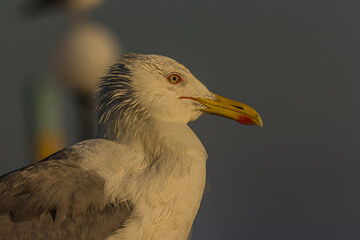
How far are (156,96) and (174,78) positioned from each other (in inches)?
12.4

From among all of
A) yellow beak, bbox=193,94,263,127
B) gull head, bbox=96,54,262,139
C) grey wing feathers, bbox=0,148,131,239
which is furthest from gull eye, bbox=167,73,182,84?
grey wing feathers, bbox=0,148,131,239

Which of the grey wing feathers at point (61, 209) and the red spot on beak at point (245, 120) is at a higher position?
the red spot on beak at point (245, 120)

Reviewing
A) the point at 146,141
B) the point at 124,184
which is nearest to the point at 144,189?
the point at 124,184

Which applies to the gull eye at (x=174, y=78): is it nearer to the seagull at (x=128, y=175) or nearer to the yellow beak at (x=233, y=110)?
the seagull at (x=128, y=175)

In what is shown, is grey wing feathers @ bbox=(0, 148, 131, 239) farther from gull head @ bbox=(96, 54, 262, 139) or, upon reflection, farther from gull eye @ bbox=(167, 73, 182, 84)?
gull eye @ bbox=(167, 73, 182, 84)

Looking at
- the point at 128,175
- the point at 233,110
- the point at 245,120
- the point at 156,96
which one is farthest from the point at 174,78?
the point at 128,175

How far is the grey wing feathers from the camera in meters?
4.40

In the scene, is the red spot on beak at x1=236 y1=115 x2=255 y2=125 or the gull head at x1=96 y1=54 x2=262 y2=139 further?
the red spot on beak at x1=236 y1=115 x2=255 y2=125

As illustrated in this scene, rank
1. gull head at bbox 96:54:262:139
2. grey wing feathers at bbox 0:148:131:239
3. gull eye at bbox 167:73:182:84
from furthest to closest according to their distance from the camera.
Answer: gull eye at bbox 167:73:182:84, gull head at bbox 96:54:262:139, grey wing feathers at bbox 0:148:131:239

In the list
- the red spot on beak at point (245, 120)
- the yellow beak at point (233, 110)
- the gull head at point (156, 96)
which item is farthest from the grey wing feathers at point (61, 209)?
the red spot on beak at point (245, 120)

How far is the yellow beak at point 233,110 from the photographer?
5.12 m

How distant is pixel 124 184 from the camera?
448cm

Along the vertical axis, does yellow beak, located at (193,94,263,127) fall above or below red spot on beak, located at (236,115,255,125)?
above

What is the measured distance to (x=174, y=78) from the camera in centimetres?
512
